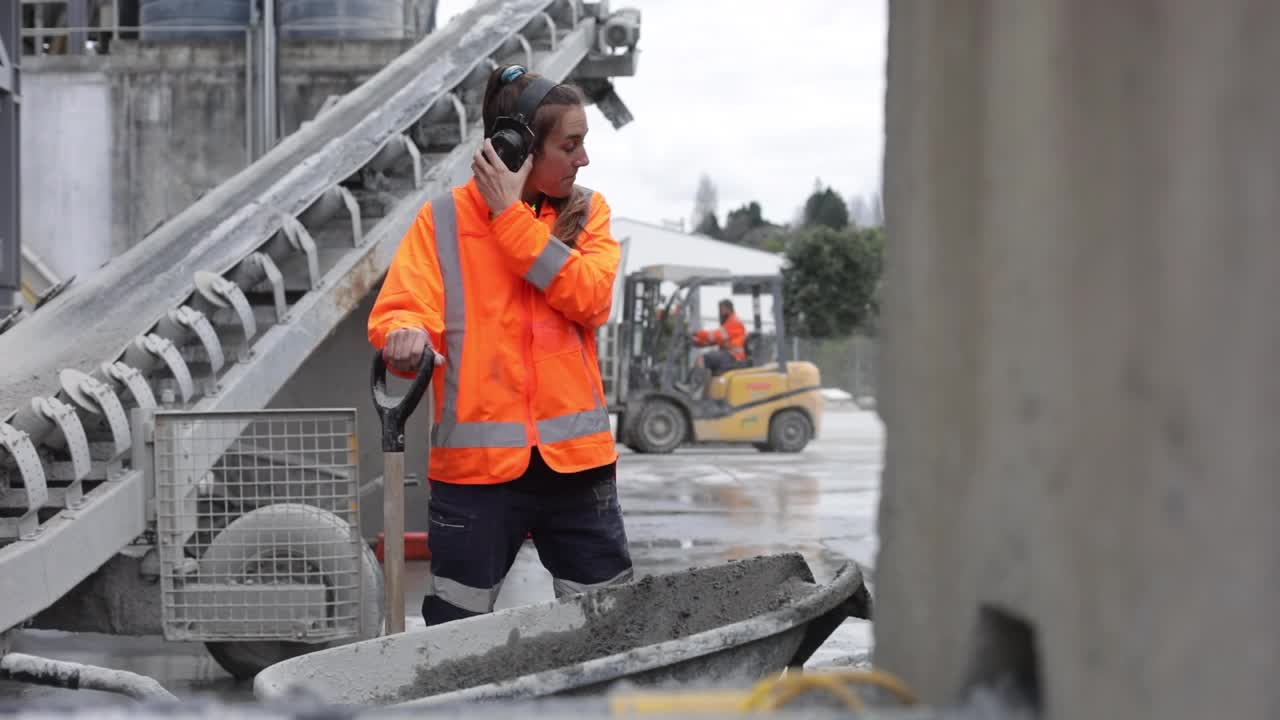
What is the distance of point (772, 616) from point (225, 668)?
9.62 ft

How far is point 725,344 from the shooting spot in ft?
64.1

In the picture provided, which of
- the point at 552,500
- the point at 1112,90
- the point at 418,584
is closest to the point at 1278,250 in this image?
the point at 1112,90

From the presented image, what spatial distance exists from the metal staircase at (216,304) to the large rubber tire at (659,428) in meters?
9.78

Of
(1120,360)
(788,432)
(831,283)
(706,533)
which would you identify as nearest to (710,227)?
(831,283)

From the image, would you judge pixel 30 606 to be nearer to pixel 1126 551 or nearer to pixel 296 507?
pixel 296 507

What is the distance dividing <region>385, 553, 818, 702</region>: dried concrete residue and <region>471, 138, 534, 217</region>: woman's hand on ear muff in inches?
34.0

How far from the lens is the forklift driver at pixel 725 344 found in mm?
19062

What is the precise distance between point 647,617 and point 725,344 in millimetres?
16622

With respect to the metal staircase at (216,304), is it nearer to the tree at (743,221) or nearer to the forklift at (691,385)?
the forklift at (691,385)

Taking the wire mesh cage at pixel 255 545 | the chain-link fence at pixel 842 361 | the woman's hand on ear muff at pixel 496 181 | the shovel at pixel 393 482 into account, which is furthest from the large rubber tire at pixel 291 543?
the chain-link fence at pixel 842 361

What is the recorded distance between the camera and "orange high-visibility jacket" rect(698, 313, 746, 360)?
19438 mm

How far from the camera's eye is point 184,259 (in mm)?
5977

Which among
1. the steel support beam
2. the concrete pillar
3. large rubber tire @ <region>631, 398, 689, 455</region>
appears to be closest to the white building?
large rubber tire @ <region>631, 398, 689, 455</region>

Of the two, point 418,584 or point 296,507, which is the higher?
point 296,507
